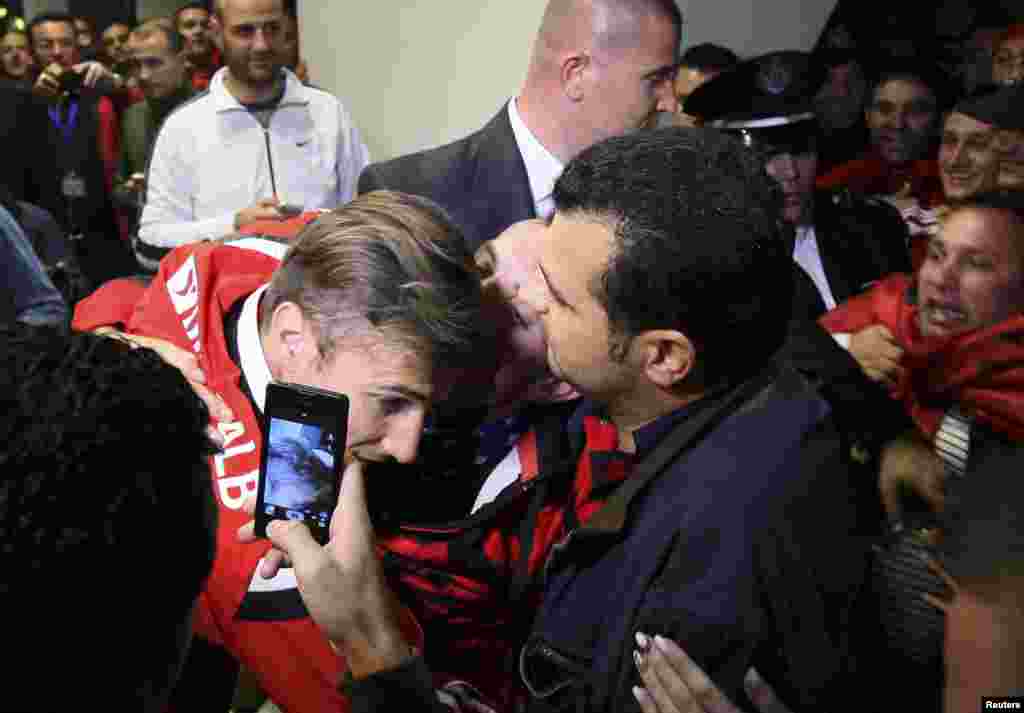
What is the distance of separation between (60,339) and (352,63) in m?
3.44

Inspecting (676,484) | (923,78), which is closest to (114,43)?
(923,78)

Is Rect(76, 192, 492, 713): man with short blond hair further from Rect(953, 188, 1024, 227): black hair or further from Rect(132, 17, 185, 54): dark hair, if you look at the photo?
Rect(132, 17, 185, 54): dark hair

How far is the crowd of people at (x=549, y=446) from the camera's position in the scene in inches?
27.7

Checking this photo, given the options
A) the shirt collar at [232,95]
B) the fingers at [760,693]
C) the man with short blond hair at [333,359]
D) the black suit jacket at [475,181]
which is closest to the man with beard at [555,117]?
the black suit jacket at [475,181]

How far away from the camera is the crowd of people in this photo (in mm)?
703

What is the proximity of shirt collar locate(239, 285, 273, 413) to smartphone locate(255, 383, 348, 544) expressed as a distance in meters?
0.25

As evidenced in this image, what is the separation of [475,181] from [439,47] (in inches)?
60.9

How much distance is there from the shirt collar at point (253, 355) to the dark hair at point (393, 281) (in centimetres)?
11

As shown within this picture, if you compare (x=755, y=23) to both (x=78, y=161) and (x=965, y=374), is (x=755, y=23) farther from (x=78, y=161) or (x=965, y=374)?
(x=78, y=161)

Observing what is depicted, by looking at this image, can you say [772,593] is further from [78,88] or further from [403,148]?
[78,88]

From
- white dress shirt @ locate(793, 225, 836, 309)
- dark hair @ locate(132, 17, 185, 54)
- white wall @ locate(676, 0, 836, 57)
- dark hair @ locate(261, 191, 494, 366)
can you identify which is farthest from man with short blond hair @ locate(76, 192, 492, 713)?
dark hair @ locate(132, 17, 185, 54)

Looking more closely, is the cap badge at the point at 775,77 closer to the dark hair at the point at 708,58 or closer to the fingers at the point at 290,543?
the dark hair at the point at 708,58

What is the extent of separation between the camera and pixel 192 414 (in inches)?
29.1

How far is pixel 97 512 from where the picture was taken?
646 millimetres
